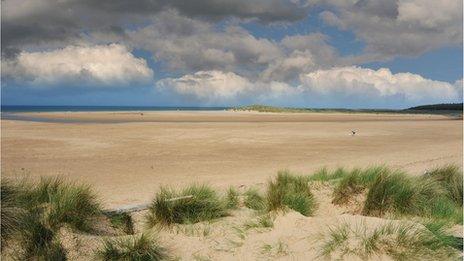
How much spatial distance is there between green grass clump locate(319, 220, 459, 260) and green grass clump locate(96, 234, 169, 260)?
83.0 inches

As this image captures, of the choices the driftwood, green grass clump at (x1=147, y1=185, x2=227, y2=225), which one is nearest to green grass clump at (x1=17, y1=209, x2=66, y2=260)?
the driftwood

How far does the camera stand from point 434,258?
19.4 feet

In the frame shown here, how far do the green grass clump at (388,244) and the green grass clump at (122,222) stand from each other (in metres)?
3.01

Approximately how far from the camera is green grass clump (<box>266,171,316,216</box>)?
7.88m

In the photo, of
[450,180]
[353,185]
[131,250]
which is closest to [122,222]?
[131,250]

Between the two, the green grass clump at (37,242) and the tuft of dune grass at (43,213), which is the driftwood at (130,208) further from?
the green grass clump at (37,242)

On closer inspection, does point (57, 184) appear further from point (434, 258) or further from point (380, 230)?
point (434, 258)

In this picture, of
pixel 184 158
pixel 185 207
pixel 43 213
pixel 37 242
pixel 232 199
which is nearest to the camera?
pixel 37 242

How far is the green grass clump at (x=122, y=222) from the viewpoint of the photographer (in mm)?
7309

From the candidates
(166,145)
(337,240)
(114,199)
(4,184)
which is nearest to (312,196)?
(337,240)

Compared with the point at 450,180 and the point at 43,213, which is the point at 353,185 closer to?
the point at 450,180

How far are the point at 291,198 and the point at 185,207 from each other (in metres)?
1.77

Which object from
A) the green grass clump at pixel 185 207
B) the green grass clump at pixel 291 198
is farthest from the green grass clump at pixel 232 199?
the green grass clump at pixel 291 198

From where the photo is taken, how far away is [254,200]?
8695mm
